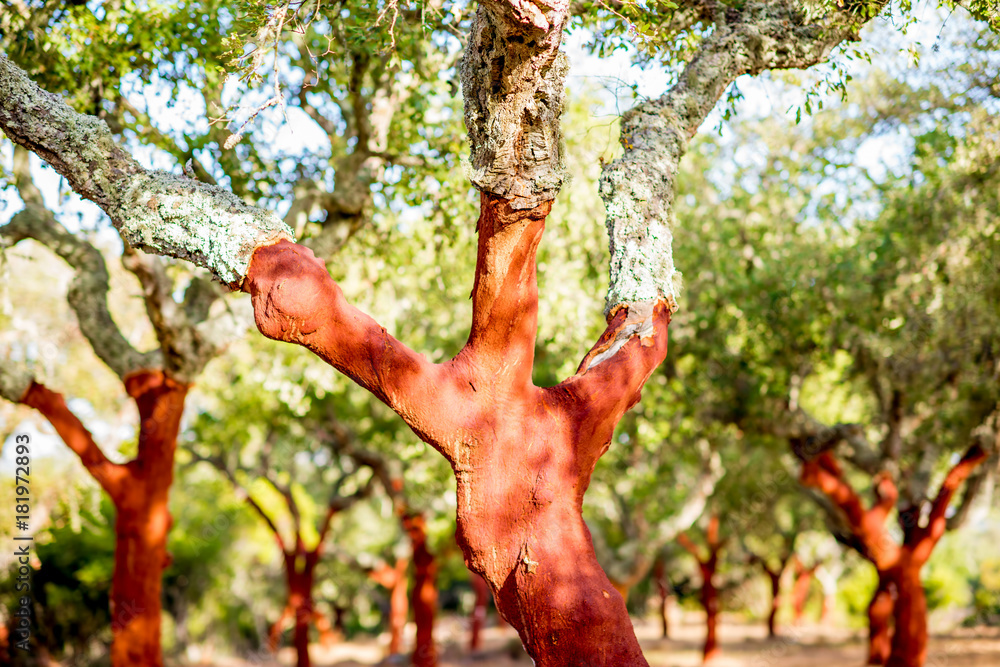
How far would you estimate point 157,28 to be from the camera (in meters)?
6.55

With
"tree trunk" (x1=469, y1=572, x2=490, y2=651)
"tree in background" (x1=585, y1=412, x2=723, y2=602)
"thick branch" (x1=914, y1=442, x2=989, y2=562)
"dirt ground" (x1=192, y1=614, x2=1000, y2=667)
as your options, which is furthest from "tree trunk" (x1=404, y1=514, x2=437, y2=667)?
"thick branch" (x1=914, y1=442, x2=989, y2=562)

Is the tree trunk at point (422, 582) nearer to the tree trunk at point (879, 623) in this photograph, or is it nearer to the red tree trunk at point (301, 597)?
the red tree trunk at point (301, 597)

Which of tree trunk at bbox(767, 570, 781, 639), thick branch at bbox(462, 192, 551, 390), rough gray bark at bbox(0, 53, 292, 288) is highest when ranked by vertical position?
rough gray bark at bbox(0, 53, 292, 288)

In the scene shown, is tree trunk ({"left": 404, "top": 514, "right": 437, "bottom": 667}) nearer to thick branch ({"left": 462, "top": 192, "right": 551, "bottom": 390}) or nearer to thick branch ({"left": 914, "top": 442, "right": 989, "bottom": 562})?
thick branch ({"left": 914, "top": 442, "right": 989, "bottom": 562})

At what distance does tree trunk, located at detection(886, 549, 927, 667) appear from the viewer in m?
10.7

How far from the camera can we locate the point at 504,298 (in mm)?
3547

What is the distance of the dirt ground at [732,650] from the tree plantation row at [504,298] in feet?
3.27

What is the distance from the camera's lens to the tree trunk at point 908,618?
35.1 ft

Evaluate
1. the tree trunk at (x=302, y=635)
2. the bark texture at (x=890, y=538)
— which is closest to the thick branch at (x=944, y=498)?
the bark texture at (x=890, y=538)

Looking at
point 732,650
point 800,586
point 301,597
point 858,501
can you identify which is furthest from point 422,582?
point 800,586

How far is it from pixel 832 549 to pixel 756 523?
5.74 metres

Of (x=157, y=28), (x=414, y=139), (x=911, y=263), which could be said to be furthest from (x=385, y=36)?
(x=911, y=263)

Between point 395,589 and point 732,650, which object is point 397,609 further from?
point 732,650

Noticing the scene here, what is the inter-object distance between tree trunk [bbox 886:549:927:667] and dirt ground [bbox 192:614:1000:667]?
2823 millimetres
